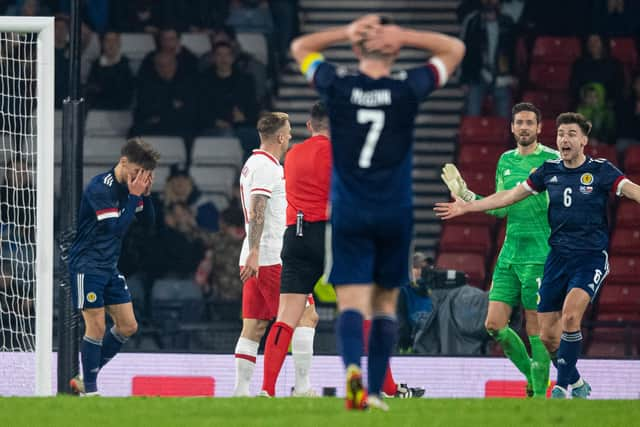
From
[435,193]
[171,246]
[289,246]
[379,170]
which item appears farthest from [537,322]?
[435,193]

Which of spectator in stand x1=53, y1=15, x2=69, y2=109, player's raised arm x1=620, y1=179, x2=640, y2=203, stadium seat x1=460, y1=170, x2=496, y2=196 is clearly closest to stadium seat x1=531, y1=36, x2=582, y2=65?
stadium seat x1=460, y1=170, x2=496, y2=196

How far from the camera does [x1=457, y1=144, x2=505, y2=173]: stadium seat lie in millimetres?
18562

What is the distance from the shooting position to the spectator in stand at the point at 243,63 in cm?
1888

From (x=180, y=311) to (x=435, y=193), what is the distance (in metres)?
5.28

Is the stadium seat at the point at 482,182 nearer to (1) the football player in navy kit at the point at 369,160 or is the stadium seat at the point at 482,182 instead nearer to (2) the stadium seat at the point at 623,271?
(2) the stadium seat at the point at 623,271

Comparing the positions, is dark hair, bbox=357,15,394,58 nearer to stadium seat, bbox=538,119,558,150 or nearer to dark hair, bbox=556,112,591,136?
dark hair, bbox=556,112,591,136

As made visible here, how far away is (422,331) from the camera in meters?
14.9

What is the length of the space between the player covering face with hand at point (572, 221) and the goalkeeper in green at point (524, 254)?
414mm

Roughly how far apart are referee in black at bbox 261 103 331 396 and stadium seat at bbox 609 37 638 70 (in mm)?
9579

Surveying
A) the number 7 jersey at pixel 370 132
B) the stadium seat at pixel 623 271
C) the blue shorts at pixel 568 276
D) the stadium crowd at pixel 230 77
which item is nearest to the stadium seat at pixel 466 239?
the stadium crowd at pixel 230 77

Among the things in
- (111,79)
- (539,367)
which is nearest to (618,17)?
(111,79)

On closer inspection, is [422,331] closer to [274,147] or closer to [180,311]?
[180,311]

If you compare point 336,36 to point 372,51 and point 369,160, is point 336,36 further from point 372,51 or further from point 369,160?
point 369,160

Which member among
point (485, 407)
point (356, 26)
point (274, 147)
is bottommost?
point (485, 407)
